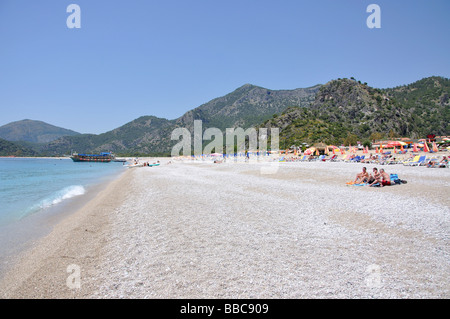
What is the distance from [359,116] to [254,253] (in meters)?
95.3

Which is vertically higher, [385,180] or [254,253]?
[385,180]

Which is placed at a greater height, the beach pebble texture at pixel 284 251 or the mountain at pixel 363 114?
the mountain at pixel 363 114

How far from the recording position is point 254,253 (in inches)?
190

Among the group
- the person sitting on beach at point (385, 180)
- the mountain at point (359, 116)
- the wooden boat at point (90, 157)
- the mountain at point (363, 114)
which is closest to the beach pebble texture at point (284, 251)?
the person sitting on beach at point (385, 180)

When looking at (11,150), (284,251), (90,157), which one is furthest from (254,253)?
(11,150)

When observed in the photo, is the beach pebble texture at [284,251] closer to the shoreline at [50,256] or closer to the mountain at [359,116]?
the shoreline at [50,256]

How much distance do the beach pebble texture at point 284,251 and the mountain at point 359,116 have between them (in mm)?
59281

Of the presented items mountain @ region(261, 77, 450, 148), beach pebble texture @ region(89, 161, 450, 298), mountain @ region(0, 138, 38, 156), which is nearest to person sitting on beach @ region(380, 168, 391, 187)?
beach pebble texture @ region(89, 161, 450, 298)

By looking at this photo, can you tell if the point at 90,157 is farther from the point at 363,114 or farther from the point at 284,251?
the point at 284,251

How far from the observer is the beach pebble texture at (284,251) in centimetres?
360

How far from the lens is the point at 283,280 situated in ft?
12.3

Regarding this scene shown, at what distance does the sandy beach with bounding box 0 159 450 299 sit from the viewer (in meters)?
3.64

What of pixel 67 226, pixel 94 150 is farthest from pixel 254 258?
pixel 94 150
